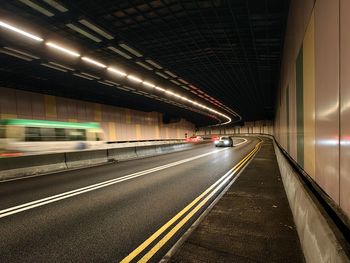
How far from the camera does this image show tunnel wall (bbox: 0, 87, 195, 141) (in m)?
20.9

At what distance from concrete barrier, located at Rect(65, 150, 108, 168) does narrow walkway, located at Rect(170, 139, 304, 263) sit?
985 centimetres

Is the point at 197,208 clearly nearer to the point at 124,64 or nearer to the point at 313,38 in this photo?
the point at 313,38

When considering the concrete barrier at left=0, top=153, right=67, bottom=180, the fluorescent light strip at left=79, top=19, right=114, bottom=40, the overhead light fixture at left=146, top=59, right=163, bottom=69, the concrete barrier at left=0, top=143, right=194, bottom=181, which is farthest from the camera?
the overhead light fixture at left=146, top=59, right=163, bottom=69

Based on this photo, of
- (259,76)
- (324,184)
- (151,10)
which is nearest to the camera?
(324,184)

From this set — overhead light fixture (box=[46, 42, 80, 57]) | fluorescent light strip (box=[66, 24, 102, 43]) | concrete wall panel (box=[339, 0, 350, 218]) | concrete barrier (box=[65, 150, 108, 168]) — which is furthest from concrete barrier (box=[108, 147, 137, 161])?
concrete wall panel (box=[339, 0, 350, 218])

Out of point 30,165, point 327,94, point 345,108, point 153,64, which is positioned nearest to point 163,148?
point 153,64

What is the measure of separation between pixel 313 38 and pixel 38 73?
61.0ft

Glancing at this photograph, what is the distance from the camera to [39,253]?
12.3 feet

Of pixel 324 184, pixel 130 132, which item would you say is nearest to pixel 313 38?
pixel 324 184

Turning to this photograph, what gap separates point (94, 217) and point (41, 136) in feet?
44.0

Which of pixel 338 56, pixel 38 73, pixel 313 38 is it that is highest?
pixel 38 73

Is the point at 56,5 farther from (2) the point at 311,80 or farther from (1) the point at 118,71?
(2) the point at 311,80

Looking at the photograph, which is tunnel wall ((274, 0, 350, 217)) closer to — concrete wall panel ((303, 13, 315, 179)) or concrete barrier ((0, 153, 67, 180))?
concrete wall panel ((303, 13, 315, 179))

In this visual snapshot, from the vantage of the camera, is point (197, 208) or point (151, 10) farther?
point (151, 10)
